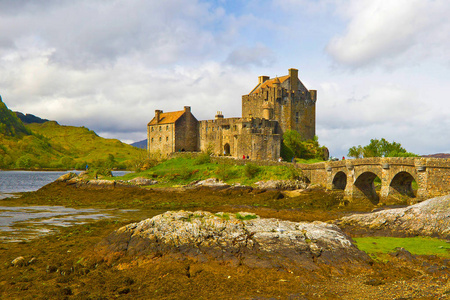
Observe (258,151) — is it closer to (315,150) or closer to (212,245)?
(315,150)

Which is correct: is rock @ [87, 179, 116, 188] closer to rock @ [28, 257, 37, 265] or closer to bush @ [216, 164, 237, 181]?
bush @ [216, 164, 237, 181]

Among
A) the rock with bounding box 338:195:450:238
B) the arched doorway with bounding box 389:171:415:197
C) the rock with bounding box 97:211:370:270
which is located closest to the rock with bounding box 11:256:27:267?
the rock with bounding box 97:211:370:270

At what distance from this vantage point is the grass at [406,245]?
17120 millimetres

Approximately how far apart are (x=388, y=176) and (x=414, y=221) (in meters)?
14.3

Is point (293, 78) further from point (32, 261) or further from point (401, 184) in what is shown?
point (32, 261)

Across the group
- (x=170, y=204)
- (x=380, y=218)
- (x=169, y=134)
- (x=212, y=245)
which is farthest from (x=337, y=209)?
(x=169, y=134)

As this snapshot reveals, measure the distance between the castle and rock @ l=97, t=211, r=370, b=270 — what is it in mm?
48848

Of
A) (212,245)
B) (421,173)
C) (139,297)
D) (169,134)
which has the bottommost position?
(139,297)

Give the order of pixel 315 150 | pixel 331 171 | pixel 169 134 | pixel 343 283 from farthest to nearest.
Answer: pixel 169 134
pixel 315 150
pixel 331 171
pixel 343 283

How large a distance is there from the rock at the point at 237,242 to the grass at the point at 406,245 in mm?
1798

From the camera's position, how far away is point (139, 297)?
12.3 metres

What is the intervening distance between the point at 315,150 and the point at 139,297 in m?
60.5

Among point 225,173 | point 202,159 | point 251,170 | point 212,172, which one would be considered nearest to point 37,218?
point 225,173

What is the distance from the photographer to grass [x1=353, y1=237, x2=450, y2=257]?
56.2 ft
